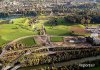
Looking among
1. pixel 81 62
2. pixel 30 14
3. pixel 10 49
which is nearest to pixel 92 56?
pixel 81 62

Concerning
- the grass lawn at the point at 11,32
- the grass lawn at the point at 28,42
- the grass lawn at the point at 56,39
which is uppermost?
the grass lawn at the point at 11,32

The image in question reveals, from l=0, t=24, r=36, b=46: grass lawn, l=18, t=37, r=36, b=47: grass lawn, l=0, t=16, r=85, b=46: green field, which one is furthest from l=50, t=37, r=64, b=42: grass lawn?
l=0, t=24, r=36, b=46: grass lawn

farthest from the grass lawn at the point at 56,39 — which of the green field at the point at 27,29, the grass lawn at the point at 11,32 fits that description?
the grass lawn at the point at 11,32

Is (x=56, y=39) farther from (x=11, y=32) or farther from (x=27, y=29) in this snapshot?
(x=27, y=29)

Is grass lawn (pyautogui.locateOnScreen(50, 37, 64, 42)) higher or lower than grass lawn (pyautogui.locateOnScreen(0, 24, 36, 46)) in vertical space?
lower

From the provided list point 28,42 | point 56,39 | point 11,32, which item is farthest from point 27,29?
point 28,42

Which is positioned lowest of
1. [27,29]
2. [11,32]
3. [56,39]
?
[56,39]

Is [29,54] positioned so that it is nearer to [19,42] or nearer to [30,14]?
[19,42]

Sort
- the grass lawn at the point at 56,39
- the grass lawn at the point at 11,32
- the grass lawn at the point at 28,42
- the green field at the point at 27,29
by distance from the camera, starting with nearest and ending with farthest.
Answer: the grass lawn at the point at 28,42 → the grass lawn at the point at 56,39 → the grass lawn at the point at 11,32 → the green field at the point at 27,29

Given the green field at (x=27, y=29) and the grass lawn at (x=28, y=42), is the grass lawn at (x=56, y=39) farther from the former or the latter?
the grass lawn at (x=28, y=42)

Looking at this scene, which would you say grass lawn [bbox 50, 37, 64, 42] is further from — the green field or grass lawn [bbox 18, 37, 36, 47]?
grass lawn [bbox 18, 37, 36, 47]

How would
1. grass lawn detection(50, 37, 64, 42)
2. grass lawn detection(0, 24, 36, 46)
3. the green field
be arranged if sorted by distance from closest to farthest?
1. grass lawn detection(50, 37, 64, 42)
2. grass lawn detection(0, 24, 36, 46)
3. the green field
